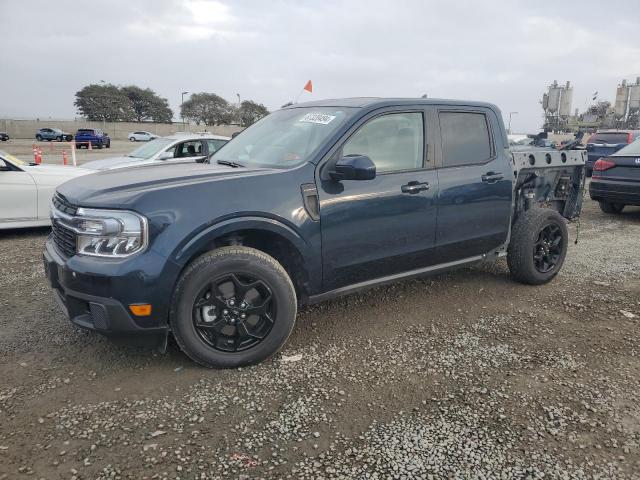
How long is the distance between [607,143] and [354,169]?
13950 millimetres

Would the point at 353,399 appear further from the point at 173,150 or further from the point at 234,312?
the point at 173,150

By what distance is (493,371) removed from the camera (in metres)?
3.16

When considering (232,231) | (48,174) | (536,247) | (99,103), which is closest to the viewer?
(232,231)

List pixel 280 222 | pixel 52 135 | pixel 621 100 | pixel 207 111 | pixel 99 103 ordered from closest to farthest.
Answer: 1. pixel 280 222
2. pixel 52 135
3. pixel 621 100
4. pixel 99 103
5. pixel 207 111

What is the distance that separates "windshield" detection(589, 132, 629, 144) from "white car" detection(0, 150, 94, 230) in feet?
47.2

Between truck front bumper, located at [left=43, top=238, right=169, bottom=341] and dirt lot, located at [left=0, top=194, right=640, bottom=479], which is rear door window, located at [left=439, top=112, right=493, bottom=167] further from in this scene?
truck front bumper, located at [left=43, top=238, right=169, bottom=341]

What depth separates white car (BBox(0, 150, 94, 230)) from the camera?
21.0 feet

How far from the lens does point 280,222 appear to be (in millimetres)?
3152

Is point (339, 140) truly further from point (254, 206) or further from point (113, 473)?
point (113, 473)

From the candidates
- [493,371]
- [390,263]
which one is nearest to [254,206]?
[390,263]

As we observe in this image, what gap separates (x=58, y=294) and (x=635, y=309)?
4639 mm

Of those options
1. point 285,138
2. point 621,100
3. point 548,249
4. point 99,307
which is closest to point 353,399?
point 99,307

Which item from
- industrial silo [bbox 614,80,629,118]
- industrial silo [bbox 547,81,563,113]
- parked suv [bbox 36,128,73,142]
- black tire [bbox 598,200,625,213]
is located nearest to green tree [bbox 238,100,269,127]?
parked suv [bbox 36,128,73,142]

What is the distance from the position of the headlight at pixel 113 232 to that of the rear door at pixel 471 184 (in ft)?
7.47
